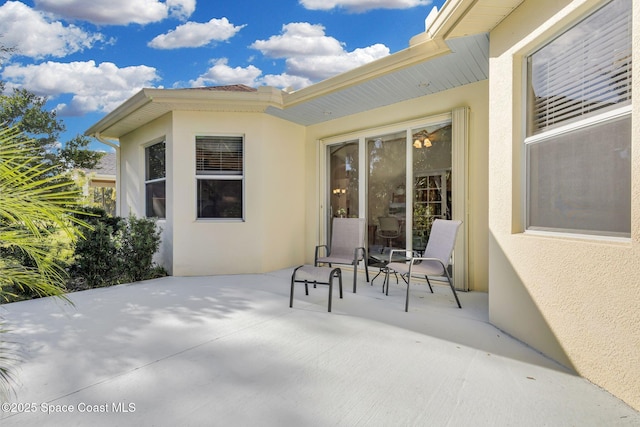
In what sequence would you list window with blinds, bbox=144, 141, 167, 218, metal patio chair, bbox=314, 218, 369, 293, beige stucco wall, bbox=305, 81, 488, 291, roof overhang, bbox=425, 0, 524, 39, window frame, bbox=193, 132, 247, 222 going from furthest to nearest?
window with blinds, bbox=144, 141, 167, 218 < window frame, bbox=193, 132, 247, 222 < metal patio chair, bbox=314, 218, 369, 293 < beige stucco wall, bbox=305, 81, 488, 291 < roof overhang, bbox=425, 0, 524, 39

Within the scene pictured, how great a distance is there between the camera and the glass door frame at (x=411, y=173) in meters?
4.38

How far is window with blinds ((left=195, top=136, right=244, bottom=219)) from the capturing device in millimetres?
5633

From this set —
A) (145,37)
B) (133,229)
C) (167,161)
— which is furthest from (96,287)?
(145,37)

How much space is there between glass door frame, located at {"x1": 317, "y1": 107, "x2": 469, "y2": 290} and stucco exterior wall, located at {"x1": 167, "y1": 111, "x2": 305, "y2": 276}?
92cm

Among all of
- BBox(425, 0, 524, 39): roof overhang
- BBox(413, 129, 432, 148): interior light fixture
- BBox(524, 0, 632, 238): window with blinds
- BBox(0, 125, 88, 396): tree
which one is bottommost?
BBox(0, 125, 88, 396): tree

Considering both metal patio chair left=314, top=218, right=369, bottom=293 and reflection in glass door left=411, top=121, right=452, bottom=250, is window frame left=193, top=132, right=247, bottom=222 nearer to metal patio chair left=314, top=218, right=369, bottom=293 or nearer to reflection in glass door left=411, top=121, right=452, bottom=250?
metal patio chair left=314, top=218, right=369, bottom=293

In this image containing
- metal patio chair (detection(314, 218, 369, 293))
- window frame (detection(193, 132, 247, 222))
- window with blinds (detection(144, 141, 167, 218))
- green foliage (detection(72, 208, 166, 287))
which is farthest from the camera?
window with blinds (detection(144, 141, 167, 218))

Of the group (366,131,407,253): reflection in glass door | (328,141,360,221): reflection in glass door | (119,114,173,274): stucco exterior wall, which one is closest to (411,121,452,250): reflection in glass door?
(366,131,407,253): reflection in glass door

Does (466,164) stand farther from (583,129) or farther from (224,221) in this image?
(224,221)

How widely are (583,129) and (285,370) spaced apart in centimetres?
266

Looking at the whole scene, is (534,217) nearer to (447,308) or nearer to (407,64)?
(447,308)

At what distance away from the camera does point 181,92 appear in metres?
4.98

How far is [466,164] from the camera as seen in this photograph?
4.37m

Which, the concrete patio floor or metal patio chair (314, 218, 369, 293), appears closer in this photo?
the concrete patio floor
